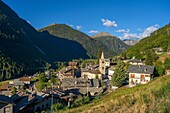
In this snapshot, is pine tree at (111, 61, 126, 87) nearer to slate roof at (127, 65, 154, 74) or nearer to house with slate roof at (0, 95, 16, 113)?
slate roof at (127, 65, 154, 74)

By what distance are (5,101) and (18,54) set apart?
127m

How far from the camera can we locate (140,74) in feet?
142

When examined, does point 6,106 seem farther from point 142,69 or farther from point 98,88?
point 142,69

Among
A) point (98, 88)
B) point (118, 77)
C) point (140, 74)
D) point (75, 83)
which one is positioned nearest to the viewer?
point (118, 77)

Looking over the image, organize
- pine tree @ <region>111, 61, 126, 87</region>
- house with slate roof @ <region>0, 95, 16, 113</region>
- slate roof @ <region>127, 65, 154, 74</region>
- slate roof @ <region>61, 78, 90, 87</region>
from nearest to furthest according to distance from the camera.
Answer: house with slate roof @ <region>0, 95, 16, 113</region>, pine tree @ <region>111, 61, 126, 87</region>, slate roof @ <region>127, 65, 154, 74</region>, slate roof @ <region>61, 78, 90, 87</region>

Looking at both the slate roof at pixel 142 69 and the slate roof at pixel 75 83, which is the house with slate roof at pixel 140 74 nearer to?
the slate roof at pixel 142 69

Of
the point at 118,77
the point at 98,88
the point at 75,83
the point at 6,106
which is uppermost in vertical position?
the point at 118,77

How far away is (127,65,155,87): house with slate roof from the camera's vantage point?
42.0m

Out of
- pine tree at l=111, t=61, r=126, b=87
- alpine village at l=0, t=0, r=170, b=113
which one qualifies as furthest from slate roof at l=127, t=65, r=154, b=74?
pine tree at l=111, t=61, r=126, b=87

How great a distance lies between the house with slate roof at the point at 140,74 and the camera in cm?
4203

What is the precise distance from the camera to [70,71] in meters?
73.6

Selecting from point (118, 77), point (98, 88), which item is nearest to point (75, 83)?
point (98, 88)

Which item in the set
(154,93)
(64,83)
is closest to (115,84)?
(64,83)

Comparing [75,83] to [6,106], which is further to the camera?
[75,83]
